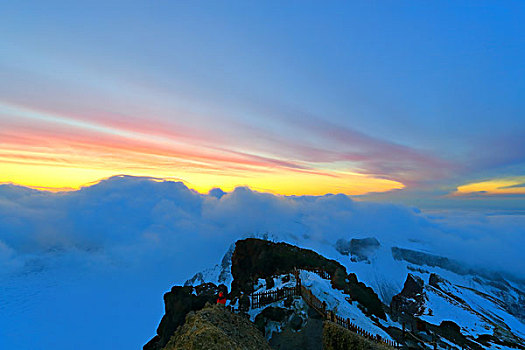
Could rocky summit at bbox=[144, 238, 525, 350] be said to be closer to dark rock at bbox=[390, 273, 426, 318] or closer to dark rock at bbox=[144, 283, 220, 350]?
dark rock at bbox=[144, 283, 220, 350]

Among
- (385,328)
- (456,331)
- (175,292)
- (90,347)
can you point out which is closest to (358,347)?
(385,328)

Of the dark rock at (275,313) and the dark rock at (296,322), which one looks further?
the dark rock at (275,313)

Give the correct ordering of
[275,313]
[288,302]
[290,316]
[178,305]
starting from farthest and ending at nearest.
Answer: [178,305] → [288,302] → [290,316] → [275,313]

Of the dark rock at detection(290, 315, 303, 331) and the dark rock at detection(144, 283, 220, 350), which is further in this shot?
the dark rock at detection(144, 283, 220, 350)

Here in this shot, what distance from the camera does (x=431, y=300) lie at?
78.6 meters

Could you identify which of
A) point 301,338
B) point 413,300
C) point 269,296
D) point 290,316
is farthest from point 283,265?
point 413,300

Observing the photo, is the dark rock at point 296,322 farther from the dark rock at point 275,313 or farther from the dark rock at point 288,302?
the dark rock at point 288,302

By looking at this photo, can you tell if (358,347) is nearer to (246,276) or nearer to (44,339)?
(246,276)

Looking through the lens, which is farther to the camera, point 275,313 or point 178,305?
point 178,305

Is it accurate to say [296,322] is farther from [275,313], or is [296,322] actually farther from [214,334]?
[214,334]

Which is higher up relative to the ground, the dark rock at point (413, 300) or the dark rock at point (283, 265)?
the dark rock at point (283, 265)

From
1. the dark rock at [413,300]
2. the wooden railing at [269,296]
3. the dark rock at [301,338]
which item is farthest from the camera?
the dark rock at [413,300]

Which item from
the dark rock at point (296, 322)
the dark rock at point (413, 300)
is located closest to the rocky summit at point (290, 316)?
the dark rock at point (296, 322)

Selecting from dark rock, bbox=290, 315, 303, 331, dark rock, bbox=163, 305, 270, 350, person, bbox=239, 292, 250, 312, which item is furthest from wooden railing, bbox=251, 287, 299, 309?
dark rock, bbox=163, 305, 270, 350
